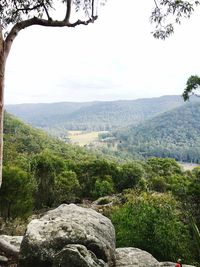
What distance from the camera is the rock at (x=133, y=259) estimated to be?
26.1ft

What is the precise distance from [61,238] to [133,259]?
75.2 inches

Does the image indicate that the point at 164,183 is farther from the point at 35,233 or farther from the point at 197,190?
the point at 35,233

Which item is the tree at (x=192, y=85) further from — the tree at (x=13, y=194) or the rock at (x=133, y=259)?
the tree at (x=13, y=194)

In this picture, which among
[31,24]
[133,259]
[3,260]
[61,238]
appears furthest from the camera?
[133,259]

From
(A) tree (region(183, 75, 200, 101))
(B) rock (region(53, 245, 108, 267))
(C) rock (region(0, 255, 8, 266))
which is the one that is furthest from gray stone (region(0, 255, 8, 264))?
(A) tree (region(183, 75, 200, 101))

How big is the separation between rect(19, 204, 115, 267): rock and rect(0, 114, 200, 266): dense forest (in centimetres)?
192

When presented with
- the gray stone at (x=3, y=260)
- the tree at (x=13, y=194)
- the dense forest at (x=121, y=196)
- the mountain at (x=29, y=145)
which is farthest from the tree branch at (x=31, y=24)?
the mountain at (x=29, y=145)

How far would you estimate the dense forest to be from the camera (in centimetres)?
1123

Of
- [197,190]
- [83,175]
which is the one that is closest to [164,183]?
[83,175]

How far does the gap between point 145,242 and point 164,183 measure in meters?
38.3

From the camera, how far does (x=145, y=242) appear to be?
11156 mm

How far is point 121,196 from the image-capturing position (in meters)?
35.7

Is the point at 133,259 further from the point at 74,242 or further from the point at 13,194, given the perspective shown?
the point at 13,194

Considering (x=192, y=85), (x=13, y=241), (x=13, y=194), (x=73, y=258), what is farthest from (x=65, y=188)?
(x=73, y=258)
